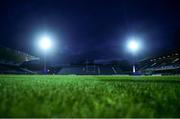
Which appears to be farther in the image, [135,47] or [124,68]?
[124,68]

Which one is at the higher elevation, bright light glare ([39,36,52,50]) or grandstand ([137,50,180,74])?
bright light glare ([39,36,52,50])

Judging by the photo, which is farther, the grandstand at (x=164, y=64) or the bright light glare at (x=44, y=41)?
the grandstand at (x=164, y=64)

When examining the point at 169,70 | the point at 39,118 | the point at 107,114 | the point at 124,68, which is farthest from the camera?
the point at 124,68

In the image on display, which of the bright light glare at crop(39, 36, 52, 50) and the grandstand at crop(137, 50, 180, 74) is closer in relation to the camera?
the bright light glare at crop(39, 36, 52, 50)

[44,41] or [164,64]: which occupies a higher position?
[44,41]

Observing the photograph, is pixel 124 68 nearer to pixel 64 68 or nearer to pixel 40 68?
pixel 64 68

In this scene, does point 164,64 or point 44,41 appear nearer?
point 44,41

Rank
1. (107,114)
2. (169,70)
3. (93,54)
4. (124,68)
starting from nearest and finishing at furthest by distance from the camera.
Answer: (107,114), (169,70), (124,68), (93,54)

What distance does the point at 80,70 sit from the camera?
9750 cm

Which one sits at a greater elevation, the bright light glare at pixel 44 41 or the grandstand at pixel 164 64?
the bright light glare at pixel 44 41

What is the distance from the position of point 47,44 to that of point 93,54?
97.1 meters

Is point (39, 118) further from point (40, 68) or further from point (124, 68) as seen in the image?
point (124, 68)

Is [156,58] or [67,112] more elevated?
[156,58]

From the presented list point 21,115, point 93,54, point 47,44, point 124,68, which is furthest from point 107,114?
point 93,54
